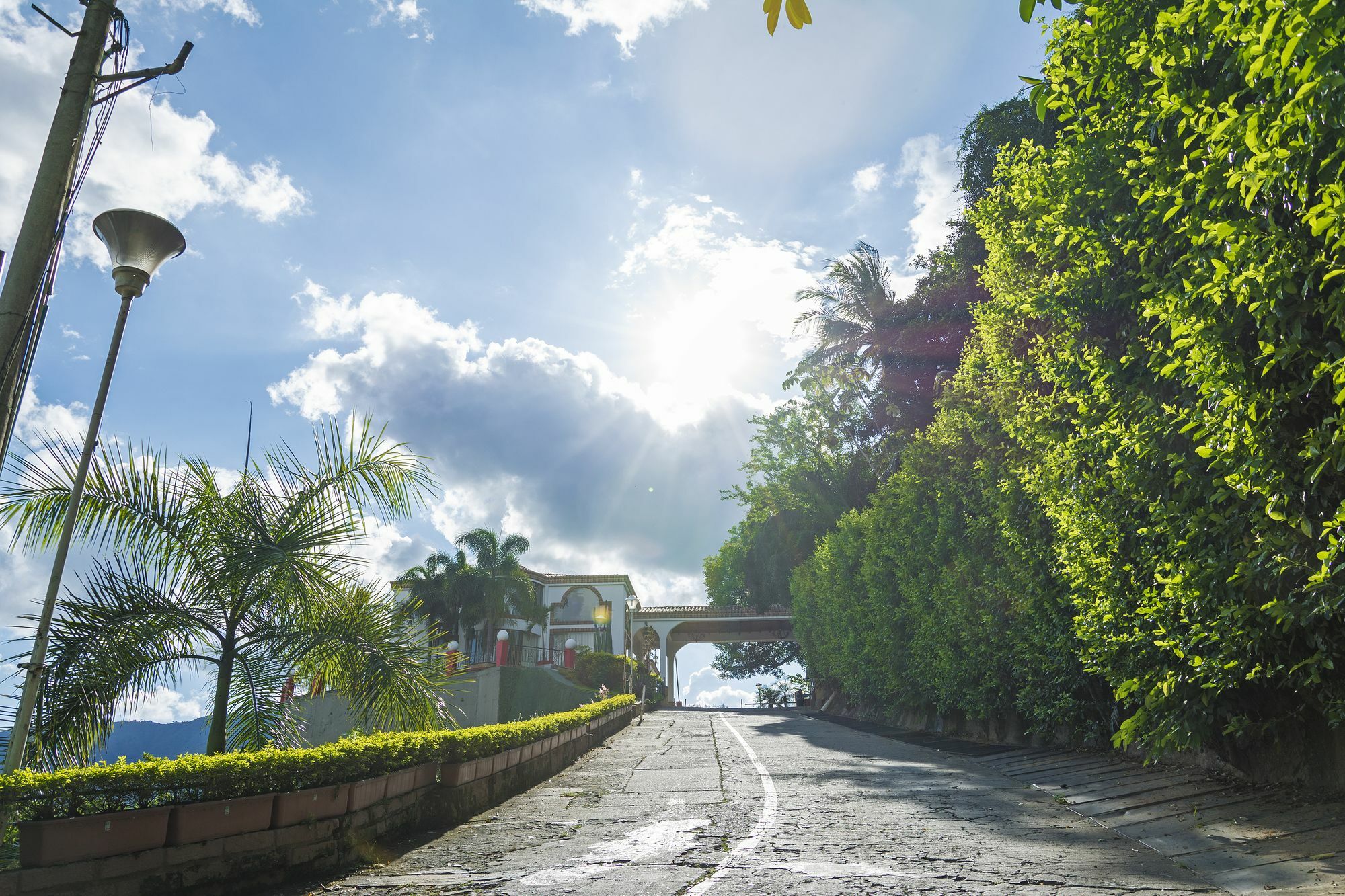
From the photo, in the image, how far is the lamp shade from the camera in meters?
6.05

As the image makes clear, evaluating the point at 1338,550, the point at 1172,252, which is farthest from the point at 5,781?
the point at 1172,252

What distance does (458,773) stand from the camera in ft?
26.1

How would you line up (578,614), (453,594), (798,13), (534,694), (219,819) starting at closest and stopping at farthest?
(798,13), (219,819), (534,694), (453,594), (578,614)

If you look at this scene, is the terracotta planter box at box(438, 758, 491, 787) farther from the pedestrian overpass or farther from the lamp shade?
Answer: the pedestrian overpass

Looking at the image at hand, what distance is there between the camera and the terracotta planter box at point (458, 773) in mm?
7910

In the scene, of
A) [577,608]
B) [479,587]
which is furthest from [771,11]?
[577,608]

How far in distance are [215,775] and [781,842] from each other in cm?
381

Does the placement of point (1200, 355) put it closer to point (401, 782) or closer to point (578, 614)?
point (401, 782)

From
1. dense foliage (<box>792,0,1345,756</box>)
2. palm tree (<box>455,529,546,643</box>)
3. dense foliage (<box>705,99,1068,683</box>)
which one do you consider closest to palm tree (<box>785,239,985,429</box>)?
dense foliage (<box>705,99,1068,683</box>)

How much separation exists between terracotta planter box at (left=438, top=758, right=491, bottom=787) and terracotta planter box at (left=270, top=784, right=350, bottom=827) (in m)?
1.81

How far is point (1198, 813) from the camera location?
663 cm

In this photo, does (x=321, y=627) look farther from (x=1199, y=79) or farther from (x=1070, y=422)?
→ (x=1199, y=79)

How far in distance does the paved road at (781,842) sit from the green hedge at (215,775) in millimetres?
734

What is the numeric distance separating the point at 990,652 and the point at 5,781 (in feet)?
44.5
